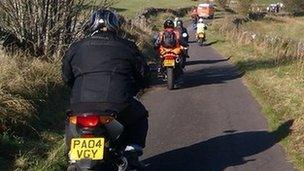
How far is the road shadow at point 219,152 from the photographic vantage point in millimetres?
8016

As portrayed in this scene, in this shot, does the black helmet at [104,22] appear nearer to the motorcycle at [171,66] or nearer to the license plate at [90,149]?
the license plate at [90,149]

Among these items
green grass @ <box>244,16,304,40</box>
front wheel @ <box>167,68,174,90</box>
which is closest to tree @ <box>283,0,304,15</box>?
green grass @ <box>244,16,304,40</box>

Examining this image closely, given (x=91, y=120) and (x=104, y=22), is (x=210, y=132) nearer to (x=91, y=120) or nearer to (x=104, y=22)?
(x=104, y=22)

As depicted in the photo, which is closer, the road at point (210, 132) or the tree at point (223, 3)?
the road at point (210, 132)

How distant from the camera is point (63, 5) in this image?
13.4 m

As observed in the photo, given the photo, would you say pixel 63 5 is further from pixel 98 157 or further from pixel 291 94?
pixel 98 157

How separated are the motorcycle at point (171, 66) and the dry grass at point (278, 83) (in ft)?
6.24

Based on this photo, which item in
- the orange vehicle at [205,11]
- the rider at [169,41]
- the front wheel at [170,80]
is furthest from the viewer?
the orange vehicle at [205,11]

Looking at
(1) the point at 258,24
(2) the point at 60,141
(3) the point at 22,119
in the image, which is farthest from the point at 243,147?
(1) the point at 258,24

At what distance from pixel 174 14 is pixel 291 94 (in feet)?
184

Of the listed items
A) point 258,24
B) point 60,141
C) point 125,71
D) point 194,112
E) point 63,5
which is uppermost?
point 125,71

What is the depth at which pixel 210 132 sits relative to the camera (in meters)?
10.1

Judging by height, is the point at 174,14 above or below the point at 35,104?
below

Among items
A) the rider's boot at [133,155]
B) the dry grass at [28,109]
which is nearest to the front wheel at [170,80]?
the dry grass at [28,109]
